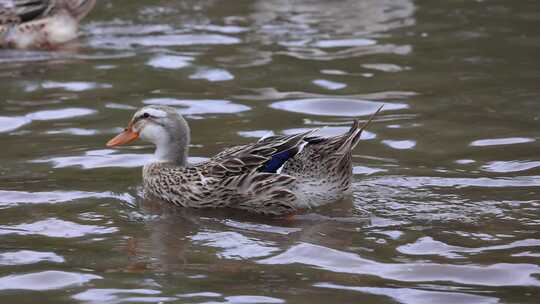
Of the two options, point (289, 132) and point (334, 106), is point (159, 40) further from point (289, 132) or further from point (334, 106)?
point (289, 132)

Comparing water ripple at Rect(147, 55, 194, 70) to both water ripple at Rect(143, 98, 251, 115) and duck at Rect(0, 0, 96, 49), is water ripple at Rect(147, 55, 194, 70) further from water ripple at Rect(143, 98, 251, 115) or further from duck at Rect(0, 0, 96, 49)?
duck at Rect(0, 0, 96, 49)

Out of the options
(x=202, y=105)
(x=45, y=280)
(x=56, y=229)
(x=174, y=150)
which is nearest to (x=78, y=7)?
(x=202, y=105)

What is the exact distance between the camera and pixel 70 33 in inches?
572

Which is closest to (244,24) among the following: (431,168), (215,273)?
(431,168)

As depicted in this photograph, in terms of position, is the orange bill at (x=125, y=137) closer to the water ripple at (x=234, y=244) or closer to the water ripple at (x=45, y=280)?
the water ripple at (x=234, y=244)

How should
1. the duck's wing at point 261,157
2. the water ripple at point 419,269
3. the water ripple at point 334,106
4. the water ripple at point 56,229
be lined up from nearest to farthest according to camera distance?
the water ripple at point 419,269
the water ripple at point 56,229
the duck's wing at point 261,157
the water ripple at point 334,106

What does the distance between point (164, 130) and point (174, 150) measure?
198mm

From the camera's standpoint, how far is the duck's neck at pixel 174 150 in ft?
31.4

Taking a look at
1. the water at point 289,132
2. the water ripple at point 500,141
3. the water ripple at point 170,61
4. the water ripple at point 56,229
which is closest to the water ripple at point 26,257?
the water at point 289,132

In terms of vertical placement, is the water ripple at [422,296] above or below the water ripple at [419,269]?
below

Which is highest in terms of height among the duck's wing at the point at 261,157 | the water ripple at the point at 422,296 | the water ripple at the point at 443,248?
the duck's wing at the point at 261,157

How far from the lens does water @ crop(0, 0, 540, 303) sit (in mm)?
7293

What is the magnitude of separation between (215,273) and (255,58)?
6.45 metres

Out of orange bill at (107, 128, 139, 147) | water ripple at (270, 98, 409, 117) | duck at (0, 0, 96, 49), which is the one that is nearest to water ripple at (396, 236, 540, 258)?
orange bill at (107, 128, 139, 147)
